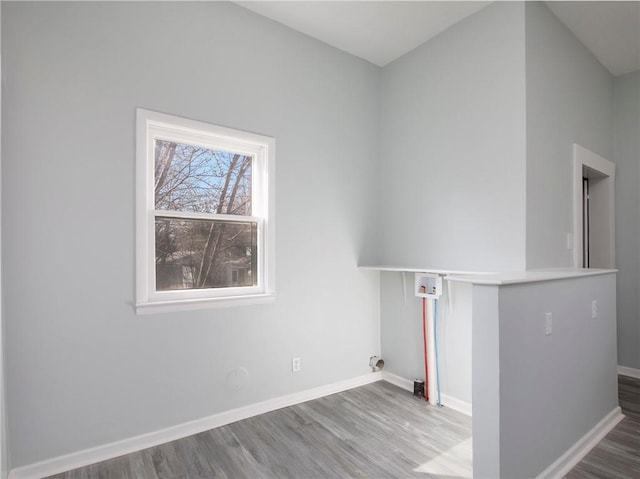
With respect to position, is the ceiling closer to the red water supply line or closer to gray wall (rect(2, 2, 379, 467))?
gray wall (rect(2, 2, 379, 467))

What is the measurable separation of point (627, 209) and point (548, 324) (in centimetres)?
254

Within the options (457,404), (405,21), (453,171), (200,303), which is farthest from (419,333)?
(405,21)

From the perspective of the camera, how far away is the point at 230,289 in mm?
2582

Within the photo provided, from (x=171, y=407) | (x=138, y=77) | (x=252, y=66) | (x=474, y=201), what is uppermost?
(x=252, y=66)

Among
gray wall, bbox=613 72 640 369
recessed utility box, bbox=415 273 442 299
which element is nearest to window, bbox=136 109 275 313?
recessed utility box, bbox=415 273 442 299

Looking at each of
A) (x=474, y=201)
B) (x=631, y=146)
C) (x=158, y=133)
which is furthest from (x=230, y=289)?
(x=631, y=146)

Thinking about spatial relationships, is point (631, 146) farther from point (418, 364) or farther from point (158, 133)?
point (158, 133)

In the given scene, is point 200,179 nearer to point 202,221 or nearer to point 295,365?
point 202,221

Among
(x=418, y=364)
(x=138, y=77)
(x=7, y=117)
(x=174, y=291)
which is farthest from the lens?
(x=418, y=364)

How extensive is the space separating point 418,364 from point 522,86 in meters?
2.24

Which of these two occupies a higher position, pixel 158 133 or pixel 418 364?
pixel 158 133

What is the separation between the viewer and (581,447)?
2.10m

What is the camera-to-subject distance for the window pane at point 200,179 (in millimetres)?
2342

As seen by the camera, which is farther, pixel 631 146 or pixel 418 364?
pixel 631 146
